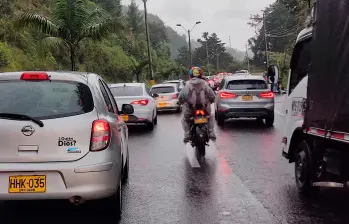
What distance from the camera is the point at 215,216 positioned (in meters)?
5.25

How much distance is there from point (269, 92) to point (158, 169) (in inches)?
285

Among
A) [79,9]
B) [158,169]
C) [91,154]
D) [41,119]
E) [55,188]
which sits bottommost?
[158,169]

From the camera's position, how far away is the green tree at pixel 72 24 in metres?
19.6

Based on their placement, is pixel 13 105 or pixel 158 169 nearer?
pixel 13 105

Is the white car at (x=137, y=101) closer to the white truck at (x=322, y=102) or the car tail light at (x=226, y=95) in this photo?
the car tail light at (x=226, y=95)

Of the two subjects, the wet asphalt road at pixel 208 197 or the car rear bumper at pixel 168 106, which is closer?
the wet asphalt road at pixel 208 197

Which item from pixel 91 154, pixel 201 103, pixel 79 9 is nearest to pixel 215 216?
pixel 91 154

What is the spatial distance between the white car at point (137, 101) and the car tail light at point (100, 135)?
8.80 meters

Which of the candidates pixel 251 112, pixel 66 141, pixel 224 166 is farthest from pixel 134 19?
pixel 66 141

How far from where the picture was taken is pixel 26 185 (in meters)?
4.40

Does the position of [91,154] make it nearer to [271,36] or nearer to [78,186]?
[78,186]

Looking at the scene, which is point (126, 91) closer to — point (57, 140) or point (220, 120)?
point (220, 120)

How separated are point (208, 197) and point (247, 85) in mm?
8795

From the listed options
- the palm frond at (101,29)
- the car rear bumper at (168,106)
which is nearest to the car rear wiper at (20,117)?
the palm frond at (101,29)
